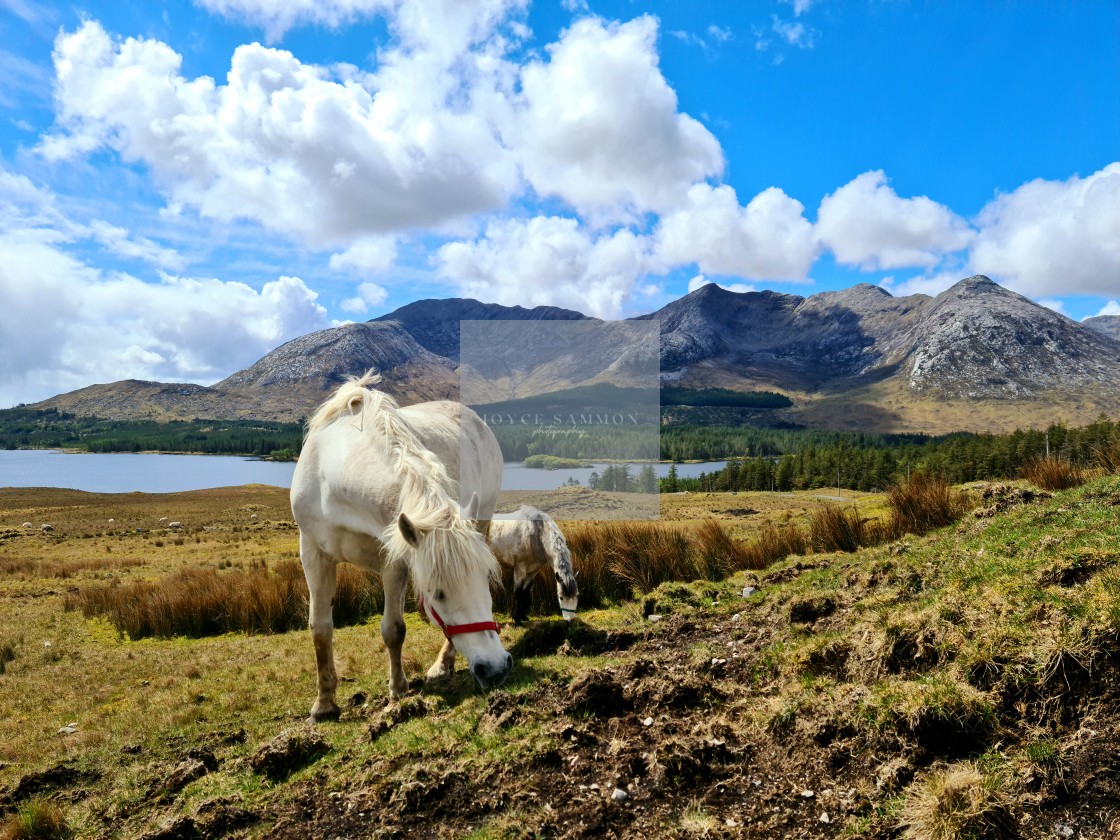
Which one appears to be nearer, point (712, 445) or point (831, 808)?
point (831, 808)

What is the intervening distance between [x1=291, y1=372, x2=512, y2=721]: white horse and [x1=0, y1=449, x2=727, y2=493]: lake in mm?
87668

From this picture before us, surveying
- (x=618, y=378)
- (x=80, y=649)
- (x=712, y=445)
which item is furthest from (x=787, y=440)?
(x=80, y=649)

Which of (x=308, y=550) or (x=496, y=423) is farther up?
(x=496, y=423)

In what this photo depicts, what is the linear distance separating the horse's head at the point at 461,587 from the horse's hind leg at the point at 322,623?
1.81 m

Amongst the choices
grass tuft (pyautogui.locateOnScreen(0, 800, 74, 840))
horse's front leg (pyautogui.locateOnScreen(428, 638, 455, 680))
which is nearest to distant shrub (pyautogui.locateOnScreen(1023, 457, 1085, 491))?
horse's front leg (pyautogui.locateOnScreen(428, 638, 455, 680))

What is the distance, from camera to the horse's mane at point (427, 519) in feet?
14.8

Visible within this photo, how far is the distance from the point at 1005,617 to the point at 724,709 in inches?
66.6

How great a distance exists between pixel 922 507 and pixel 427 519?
8.80m

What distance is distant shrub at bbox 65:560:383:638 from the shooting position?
415 inches

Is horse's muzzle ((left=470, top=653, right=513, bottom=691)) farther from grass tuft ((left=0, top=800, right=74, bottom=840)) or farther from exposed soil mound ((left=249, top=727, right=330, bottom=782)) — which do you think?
grass tuft ((left=0, top=800, right=74, bottom=840))

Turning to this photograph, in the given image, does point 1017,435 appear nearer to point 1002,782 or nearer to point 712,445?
point 1002,782

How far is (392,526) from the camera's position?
15.3 feet

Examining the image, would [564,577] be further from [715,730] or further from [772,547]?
[715,730]

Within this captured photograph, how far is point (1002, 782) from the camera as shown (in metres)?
2.46
